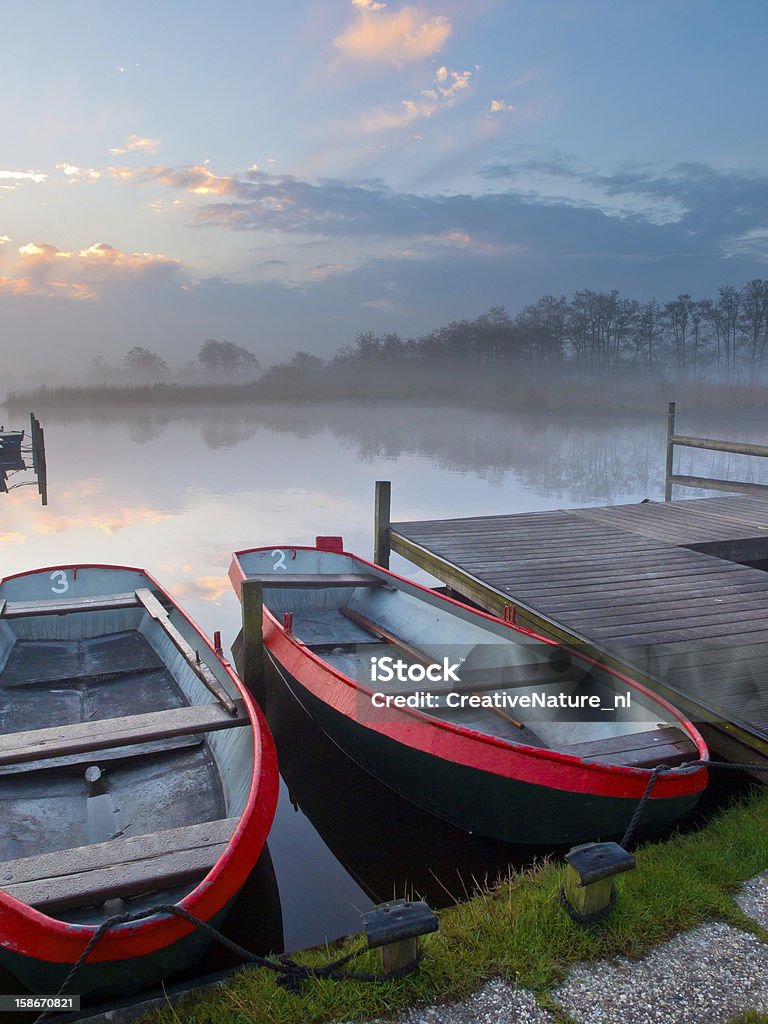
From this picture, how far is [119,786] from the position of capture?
5105 mm

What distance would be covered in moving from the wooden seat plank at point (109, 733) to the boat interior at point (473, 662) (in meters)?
1.60

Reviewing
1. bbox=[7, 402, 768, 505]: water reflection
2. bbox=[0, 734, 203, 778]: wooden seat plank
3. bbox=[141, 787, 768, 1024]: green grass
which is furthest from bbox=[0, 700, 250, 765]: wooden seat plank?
bbox=[7, 402, 768, 505]: water reflection

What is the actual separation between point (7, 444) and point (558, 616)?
79.6ft

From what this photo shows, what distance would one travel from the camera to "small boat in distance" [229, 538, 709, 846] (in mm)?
4434

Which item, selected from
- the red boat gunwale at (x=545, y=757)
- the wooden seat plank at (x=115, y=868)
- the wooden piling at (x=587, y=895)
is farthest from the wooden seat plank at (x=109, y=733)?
the wooden piling at (x=587, y=895)

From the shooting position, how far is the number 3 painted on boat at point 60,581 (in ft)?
30.1

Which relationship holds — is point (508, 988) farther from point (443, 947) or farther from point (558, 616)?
point (558, 616)

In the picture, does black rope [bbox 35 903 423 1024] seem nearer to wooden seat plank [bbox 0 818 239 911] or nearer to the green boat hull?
wooden seat plank [bbox 0 818 239 911]

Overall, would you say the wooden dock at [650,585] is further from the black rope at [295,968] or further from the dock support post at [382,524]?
the black rope at [295,968]

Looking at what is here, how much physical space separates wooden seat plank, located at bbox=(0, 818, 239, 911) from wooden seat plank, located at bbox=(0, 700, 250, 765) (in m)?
0.89

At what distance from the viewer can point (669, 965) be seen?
3.12 m

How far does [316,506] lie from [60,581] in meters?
12.6

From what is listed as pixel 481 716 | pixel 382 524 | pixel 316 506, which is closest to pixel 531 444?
pixel 316 506

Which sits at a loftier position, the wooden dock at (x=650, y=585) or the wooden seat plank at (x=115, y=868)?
the wooden dock at (x=650, y=585)
